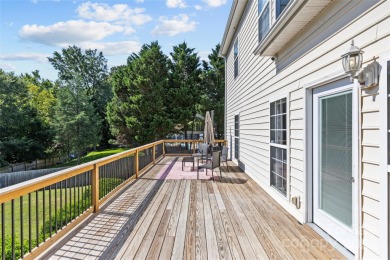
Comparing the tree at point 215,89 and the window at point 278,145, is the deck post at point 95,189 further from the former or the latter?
the tree at point 215,89

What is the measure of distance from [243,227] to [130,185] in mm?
3365

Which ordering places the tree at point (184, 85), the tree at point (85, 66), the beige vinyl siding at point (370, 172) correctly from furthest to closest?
the tree at point (85, 66) → the tree at point (184, 85) → the beige vinyl siding at point (370, 172)

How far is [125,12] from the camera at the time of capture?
10148 mm

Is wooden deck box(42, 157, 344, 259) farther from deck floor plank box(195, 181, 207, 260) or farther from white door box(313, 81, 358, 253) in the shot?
white door box(313, 81, 358, 253)

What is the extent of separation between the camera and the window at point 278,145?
170 inches

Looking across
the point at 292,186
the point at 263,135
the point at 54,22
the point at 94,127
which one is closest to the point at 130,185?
the point at 263,135

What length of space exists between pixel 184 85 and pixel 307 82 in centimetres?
1755

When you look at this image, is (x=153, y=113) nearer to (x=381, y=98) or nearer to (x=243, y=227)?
(x=243, y=227)

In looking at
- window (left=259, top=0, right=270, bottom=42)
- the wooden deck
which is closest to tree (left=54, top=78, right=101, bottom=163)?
the wooden deck

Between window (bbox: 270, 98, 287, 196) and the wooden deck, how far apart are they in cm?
40

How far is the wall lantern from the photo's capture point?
2.14 meters

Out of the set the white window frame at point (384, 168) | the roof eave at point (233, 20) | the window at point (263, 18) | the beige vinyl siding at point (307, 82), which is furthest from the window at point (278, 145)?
the roof eave at point (233, 20)

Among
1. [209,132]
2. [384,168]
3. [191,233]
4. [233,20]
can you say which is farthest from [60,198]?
[233,20]

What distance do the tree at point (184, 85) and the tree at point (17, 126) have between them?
38.0 ft
